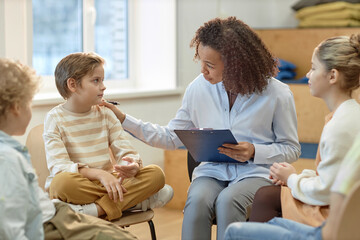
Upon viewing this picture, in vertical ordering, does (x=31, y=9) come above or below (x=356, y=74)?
above

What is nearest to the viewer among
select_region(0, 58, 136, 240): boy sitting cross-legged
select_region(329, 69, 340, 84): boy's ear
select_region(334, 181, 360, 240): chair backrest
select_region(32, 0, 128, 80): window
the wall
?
select_region(334, 181, 360, 240): chair backrest

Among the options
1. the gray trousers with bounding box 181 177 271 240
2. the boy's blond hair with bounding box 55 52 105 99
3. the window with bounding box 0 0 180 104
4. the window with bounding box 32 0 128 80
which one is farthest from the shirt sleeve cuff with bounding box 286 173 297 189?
the window with bounding box 32 0 128 80

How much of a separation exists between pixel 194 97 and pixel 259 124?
285 mm

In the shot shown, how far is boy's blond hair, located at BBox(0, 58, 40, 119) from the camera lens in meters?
1.40

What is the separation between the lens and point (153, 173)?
1984 mm

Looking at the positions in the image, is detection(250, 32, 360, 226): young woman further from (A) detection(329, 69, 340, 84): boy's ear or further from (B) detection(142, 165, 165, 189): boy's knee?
(B) detection(142, 165, 165, 189): boy's knee

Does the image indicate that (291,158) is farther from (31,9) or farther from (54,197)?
(31,9)

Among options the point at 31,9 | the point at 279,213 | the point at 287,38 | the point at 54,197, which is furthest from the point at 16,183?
the point at 287,38

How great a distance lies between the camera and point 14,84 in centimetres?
141

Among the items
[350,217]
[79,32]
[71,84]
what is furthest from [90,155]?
[79,32]

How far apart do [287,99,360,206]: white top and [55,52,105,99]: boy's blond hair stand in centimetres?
86

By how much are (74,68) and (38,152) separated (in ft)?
1.10

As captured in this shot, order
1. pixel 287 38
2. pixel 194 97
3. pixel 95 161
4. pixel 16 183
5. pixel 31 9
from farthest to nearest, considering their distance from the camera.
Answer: pixel 287 38, pixel 31 9, pixel 194 97, pixel 95 161, pixel 16 183

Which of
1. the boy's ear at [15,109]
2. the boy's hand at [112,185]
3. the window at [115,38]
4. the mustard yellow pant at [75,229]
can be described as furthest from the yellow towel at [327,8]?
the boy's ear at [15,109]
